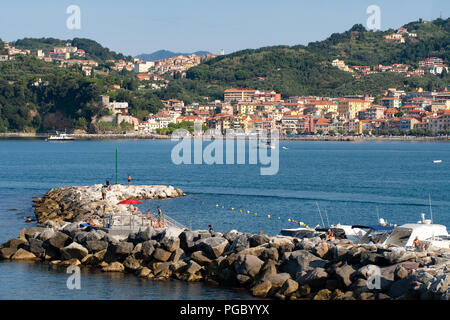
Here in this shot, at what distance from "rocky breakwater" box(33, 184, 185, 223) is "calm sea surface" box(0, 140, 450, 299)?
683 mm

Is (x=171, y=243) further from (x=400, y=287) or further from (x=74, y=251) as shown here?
(x=400, y=287)

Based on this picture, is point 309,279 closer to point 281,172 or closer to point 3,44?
point 281,172

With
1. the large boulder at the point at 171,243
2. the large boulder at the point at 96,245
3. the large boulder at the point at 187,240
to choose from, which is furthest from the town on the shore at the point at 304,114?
the large boulder at the point at 171,243

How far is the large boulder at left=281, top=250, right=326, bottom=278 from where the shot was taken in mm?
11891

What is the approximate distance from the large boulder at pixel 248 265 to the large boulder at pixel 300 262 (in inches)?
16.2

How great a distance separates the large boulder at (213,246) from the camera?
13.1 m

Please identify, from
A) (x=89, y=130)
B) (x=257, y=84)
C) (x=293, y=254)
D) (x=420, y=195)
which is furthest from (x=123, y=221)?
(x=257, y=84)

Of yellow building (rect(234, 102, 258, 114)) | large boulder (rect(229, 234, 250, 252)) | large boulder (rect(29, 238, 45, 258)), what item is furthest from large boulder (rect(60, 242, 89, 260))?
yellow building (rect(234, 102, 258, 114))

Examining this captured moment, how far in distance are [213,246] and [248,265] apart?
1035mm

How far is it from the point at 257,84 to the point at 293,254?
146 m

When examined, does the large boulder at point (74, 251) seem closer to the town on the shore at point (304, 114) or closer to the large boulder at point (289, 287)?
the large boulder at point (289, 287)

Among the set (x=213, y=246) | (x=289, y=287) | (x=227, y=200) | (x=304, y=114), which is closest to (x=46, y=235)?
(x=213, y=246)

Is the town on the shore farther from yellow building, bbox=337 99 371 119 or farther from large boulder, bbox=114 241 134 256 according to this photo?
large boulder, bbox=114 241 134 256

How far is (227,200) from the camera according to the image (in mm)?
27109
